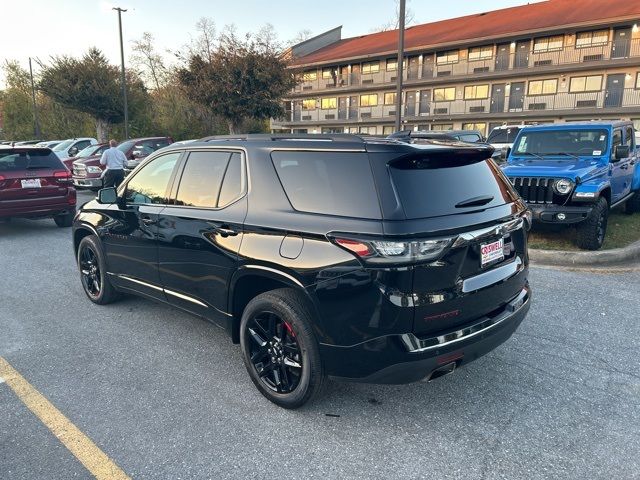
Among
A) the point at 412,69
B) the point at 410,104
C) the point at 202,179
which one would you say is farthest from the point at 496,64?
the point at 202,179

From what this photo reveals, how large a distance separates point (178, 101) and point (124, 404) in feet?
107

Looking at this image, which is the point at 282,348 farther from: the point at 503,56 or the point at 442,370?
the point at 503,56

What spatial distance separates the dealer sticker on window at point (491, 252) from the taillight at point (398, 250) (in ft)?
1.17

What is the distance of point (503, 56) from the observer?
3162cm

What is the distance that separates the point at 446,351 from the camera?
8.30 ft

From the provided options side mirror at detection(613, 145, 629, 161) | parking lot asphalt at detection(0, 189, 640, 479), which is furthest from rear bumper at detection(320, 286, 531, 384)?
side mirror at detection(613, 145, 629, 161)

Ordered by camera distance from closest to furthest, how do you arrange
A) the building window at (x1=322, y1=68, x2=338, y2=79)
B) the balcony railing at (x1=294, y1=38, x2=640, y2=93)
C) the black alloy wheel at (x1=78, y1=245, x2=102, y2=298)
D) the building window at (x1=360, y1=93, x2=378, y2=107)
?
the black alloy wheel at (x1=78, y1=245, x2=102, y2=298) < the balcony railing at (x1=294, y1=38, x2=640, y2=93) < the building window at (x1=360, y1=93, x2=378, y2=107) < the building window at (x1=322, y1=68, x2=338, y2=79)

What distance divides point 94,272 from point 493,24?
36.4 m

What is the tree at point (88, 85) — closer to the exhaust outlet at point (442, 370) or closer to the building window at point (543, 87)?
the building window at point (543, 87)

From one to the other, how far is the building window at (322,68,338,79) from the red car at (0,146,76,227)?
34.8 meters

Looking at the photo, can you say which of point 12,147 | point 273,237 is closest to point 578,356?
point 273,237

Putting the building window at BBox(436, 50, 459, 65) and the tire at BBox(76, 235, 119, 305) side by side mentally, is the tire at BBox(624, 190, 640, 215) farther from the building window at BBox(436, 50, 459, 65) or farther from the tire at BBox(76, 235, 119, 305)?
the building window at BBox(436, 50, 459, 65)

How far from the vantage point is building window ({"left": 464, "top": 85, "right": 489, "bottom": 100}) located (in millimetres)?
32438

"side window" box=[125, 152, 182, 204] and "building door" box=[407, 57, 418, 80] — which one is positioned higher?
"building door" box=[407, 57, 418, 80]
